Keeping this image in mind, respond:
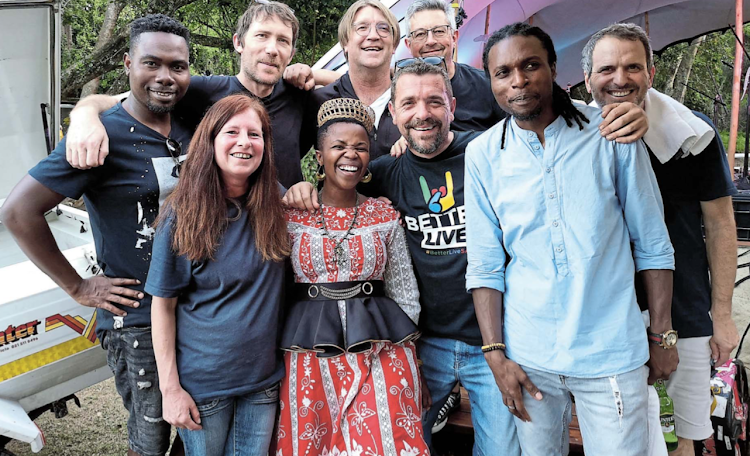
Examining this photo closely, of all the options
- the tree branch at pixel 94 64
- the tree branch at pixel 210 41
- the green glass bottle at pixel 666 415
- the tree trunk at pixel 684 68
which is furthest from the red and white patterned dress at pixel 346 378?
the tree trunk at pixel 684 68

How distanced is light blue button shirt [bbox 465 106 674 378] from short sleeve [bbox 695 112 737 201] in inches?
15.4

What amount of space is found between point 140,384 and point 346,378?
915 millimetres

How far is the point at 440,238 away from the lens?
2219 millimetres

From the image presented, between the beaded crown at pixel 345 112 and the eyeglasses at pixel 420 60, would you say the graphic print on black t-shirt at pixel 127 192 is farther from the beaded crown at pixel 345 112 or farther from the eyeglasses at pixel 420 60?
the eyeglasses at pixel 420 60

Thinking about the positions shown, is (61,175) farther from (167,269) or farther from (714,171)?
(714,171)

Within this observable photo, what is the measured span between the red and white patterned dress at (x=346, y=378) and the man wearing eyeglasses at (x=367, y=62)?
1095 millimetres

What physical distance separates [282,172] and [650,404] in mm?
2002

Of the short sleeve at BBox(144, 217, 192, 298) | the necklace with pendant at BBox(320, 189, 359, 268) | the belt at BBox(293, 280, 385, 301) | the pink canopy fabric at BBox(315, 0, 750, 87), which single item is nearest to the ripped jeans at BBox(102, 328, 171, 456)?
the short sleeve at BBox(144, 217, 192, 298)

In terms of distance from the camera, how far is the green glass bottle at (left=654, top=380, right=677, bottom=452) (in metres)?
2.29

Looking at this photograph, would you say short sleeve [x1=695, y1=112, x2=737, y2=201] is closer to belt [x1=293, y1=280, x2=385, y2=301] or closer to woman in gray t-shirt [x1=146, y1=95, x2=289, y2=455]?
belt [x1=293, y1=280, x2=385, y2=301]

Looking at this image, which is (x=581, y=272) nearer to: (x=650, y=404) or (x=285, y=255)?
(x=650, y=404)

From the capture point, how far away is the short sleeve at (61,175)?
2.13m

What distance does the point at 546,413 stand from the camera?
1924 millimetres

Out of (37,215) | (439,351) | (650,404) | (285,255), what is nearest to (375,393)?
(439,351)
